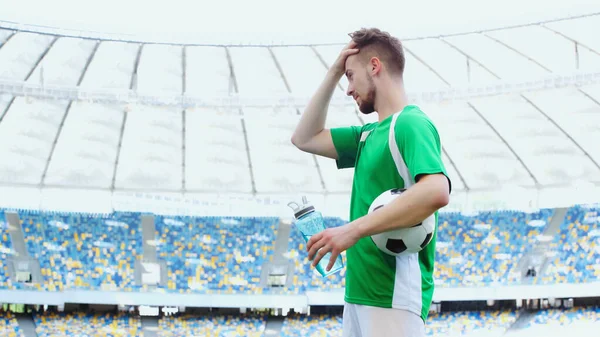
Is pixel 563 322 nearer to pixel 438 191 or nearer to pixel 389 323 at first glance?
pixel 389 323

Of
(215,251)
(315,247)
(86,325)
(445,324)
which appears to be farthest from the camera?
(215,251)

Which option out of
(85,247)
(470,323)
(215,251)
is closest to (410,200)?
(215,251)

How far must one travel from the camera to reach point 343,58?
91.6 inches

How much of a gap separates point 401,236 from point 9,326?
934 inches

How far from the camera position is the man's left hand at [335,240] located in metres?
1.95

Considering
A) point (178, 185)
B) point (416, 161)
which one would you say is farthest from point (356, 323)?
point (178, 185)

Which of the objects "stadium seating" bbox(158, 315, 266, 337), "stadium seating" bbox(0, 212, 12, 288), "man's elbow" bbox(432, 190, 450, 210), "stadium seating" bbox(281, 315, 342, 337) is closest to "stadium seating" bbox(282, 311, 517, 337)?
"stadium seating" bbox(281, 315, 342, 337)

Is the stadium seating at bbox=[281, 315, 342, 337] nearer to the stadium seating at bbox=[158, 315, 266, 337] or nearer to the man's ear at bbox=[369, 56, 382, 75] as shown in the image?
the stadium seating at bbox=[158, 315, 266, 337]

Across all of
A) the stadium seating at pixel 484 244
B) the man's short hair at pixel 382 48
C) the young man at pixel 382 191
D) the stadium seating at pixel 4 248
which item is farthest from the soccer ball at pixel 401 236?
the stadium seating at pixel 4 248

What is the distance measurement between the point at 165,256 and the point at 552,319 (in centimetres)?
1399

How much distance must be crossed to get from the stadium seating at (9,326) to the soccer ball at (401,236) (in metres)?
22.8

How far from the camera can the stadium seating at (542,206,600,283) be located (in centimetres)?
2480

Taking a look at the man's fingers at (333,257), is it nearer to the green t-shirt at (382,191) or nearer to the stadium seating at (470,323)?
the green t-shirt at (382,191)

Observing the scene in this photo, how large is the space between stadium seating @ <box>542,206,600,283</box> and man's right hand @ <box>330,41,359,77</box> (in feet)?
80.2
